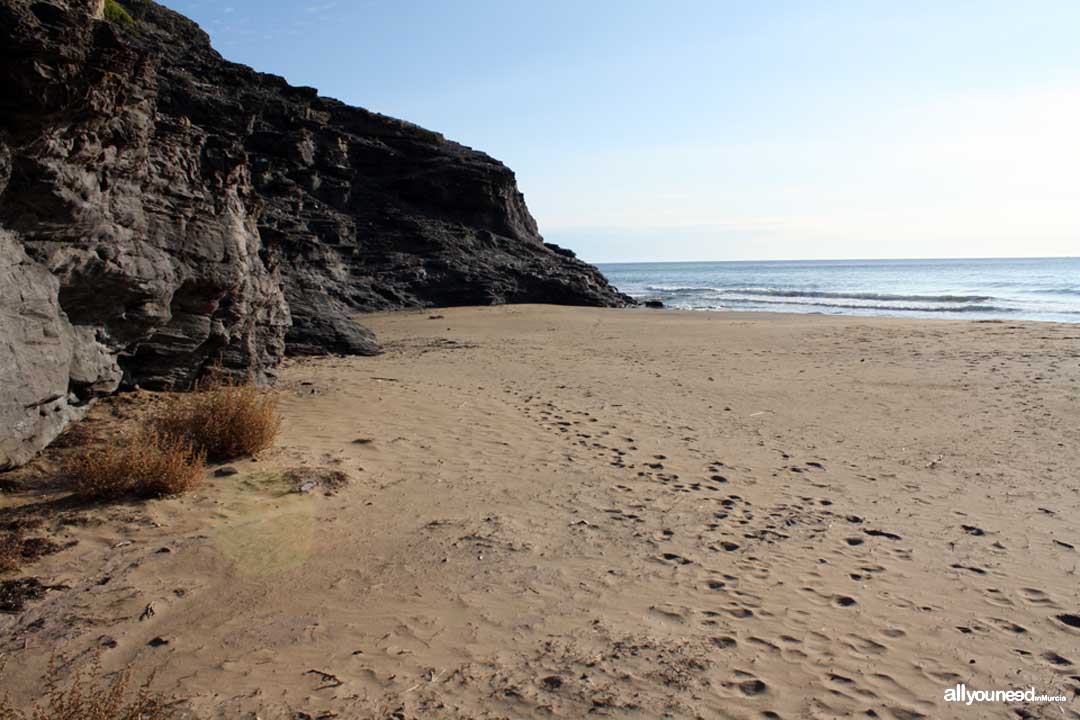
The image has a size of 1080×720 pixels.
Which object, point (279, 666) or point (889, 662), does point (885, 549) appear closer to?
point (889, 662)

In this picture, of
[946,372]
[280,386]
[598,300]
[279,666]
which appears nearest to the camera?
[279,666]

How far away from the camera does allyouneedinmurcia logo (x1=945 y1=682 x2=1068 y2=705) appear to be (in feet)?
11.0

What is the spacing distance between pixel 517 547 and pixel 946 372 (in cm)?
1094

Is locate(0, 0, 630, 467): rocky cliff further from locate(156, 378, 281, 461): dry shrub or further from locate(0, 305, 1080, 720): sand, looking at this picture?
locate(0, 305, 1080, 720): sand

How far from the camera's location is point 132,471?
5059 mm

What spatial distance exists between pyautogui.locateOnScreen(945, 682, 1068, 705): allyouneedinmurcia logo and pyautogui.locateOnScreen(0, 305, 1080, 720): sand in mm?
49

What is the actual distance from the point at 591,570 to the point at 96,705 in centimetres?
278

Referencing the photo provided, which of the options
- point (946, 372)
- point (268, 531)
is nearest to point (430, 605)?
point (268, 531)

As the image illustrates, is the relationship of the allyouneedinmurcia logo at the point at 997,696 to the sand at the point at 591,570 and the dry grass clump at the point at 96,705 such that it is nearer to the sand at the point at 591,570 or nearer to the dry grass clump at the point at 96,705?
the sand at the point at 591,570

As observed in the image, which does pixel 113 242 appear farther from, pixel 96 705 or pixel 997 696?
pixel 997 696

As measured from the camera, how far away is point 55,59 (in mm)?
4625

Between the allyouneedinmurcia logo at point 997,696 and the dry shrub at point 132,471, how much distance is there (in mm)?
4801

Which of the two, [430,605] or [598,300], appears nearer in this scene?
[430,605]

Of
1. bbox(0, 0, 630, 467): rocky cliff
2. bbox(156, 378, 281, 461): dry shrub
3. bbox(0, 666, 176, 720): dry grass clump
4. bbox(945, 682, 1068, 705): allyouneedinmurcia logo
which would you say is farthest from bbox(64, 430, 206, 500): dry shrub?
bbox(945, 682, 1068, 705): allyouneedinmurcia logo
